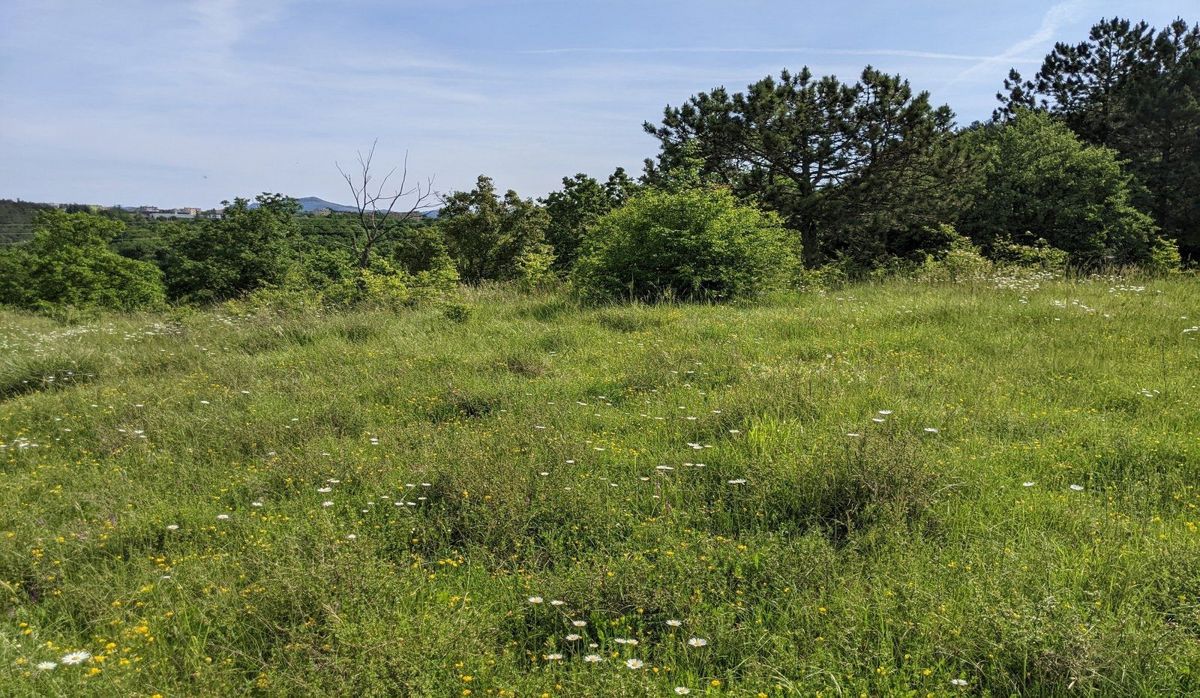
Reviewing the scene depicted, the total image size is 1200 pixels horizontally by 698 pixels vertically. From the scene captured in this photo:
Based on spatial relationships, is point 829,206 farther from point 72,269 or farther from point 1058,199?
point 72,269

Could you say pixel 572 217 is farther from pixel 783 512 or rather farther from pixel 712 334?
pixel 783 512

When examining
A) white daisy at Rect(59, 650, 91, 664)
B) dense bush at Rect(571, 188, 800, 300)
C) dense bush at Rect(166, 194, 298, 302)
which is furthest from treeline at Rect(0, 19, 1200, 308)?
white daisy at Rect(59, 650, 91, 664)

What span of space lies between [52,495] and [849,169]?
2730 centimetres

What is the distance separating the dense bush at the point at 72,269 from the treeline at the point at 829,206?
104 mm

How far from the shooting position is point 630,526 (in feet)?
11.3

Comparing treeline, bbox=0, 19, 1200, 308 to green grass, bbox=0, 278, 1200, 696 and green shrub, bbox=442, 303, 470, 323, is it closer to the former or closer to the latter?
green shrub, bbox=442, 303, 470, 323

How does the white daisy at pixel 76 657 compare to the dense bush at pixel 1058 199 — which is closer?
the white daisy at pixel 76 657

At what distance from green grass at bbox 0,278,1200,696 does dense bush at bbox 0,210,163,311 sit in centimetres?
3823

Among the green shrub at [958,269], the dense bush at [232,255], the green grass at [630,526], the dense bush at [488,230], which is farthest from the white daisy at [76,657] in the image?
the dense bush at [232,255]

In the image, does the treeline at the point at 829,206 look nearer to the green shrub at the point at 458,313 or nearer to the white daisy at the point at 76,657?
the green shrub at the point at 458,313

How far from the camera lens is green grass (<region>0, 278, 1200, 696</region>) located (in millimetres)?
2439

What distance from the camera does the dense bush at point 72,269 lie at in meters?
36.8

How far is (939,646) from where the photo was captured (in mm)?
2406

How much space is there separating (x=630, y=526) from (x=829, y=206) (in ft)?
85.9
